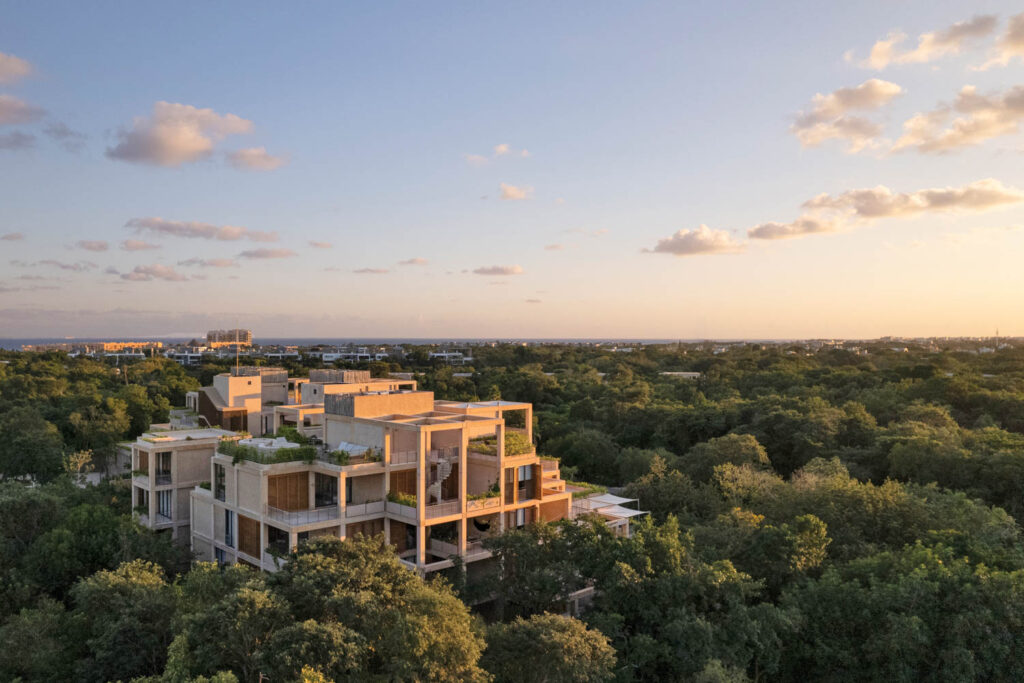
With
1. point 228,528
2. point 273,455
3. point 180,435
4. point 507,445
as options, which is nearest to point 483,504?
point 507,445

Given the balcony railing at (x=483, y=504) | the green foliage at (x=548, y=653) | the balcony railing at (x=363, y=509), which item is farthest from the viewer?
the balcony railing at (x=483, y=504)

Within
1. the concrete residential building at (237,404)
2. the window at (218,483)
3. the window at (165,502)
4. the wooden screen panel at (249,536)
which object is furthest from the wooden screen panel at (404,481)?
the concrete residential building at (237,404)

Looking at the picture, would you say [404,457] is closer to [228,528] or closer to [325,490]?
[325,490]

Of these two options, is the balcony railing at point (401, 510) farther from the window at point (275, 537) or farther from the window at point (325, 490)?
the window at point (275, 537)

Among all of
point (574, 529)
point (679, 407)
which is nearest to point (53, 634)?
point (574, 529)

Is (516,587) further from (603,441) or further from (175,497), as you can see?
(603,441)
